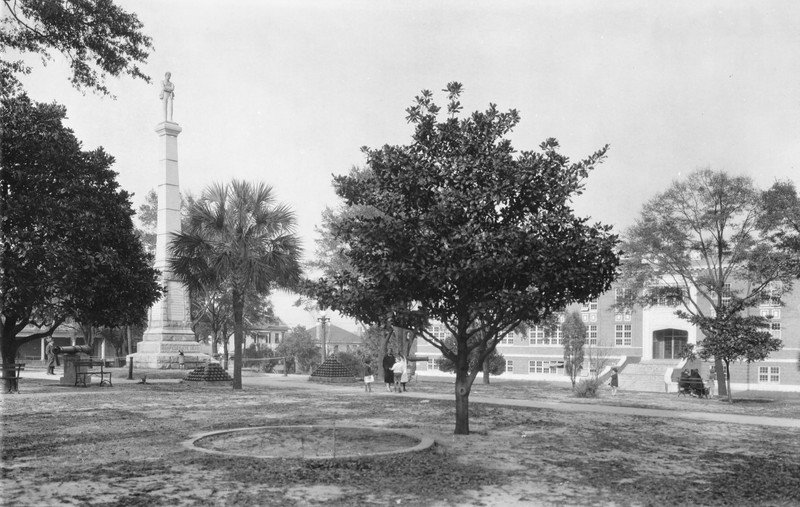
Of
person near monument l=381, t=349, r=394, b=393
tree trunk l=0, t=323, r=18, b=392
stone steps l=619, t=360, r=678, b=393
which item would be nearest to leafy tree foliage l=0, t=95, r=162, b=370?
tree trunk l=0, t=323, r=18, b=392

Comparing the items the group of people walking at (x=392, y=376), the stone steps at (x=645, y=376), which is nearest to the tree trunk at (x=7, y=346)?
the group of people walking at (x=392, y=376)

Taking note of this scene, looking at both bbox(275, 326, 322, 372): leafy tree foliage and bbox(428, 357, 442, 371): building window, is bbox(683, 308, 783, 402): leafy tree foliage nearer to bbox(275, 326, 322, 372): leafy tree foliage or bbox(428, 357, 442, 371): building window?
bbox(275, 326, 322, 372): leafy tree foliage

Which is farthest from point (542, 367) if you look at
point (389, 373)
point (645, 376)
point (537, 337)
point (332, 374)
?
point (389, 373)

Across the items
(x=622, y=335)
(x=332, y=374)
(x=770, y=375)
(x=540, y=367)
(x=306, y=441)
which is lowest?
(x=540, y=367)

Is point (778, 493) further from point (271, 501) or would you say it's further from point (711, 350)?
point (711, 350)

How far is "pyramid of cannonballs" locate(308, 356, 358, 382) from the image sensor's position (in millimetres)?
31344

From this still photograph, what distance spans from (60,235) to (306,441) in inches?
567

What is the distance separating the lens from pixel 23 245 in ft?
67.6

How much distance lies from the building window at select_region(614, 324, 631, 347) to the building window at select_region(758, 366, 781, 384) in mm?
10584

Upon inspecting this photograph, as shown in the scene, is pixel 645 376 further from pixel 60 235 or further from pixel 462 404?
pixel 462 404

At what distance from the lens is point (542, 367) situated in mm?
63844

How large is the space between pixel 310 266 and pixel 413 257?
99.3 ft

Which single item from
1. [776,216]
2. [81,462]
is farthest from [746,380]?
[81,462]

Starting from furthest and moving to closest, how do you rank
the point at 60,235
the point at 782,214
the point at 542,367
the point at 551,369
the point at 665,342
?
1. the point at 542,367
2. the point at 551,369
3. the point at 665,342
4. the point at 782,214
5. the point at 60,235
